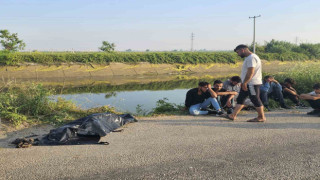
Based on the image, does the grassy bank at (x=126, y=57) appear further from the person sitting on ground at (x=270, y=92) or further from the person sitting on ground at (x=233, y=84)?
the person sitting on ground at (x=270, y=92)

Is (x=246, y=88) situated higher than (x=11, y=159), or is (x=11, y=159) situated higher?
(x=246, y=88)

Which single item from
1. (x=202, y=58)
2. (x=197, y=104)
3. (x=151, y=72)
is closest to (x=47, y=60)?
(x=151, y=72)

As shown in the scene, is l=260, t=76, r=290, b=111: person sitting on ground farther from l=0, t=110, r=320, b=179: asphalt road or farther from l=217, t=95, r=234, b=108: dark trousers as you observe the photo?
l=0, t=110, r=320, b=179: asphalt road

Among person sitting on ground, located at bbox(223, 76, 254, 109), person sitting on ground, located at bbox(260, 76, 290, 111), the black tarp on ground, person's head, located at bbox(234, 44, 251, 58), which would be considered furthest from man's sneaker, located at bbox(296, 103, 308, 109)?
the black tarp on ground

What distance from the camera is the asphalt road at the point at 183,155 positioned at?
3652 mm

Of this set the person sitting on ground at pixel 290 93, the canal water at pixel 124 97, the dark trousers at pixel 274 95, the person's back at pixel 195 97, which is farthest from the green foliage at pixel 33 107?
the person sitting on ground at pixel 290 93

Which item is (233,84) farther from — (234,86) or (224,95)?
(224,95)

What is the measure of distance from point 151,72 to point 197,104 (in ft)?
67.8

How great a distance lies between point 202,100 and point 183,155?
10.8 ft

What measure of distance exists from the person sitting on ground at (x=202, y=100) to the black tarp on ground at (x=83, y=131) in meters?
2.30

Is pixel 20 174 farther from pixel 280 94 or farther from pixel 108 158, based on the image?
pixel 280 94

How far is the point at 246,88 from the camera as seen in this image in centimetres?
633

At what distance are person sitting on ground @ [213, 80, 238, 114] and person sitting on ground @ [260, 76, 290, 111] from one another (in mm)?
1093

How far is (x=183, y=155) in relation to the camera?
4348 millimetres
